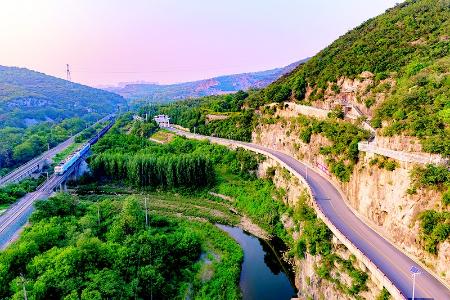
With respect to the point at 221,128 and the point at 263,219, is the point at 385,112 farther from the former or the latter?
the point at 221,128

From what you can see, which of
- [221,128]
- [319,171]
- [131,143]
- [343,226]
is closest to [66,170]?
[131,143]

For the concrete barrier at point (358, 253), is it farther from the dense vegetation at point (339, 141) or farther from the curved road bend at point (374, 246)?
the dense vegetation at point (339, 141)

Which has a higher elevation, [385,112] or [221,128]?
[385,112]

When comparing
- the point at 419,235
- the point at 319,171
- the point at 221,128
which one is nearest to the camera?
the point at 419,235

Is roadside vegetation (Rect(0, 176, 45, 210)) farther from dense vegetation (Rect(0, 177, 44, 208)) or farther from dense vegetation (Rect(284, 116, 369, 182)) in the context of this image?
dense vegetation (Rect(284, 116, 369, 182))

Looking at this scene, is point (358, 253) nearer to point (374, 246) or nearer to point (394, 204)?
point (374, 246)

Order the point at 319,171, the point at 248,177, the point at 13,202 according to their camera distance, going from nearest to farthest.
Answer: the point at 319,171 < the point at 13,202 < the point at 248,177

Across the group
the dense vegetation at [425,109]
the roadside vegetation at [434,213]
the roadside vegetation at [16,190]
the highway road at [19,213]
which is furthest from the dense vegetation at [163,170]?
the roadside vegetation at [434,213]

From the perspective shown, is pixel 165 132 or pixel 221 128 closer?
pixel 221 128
